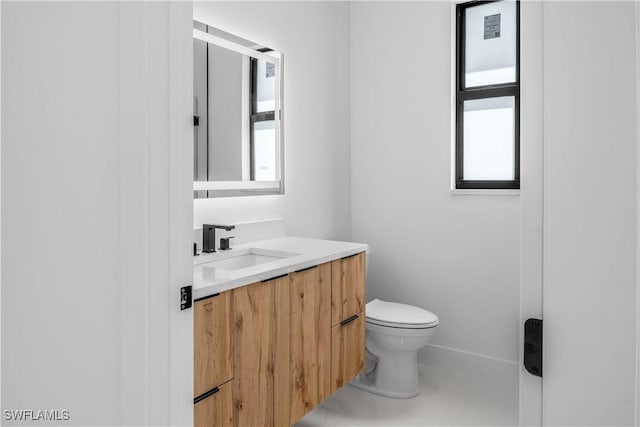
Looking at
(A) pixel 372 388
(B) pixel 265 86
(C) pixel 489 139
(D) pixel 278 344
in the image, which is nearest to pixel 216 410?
(D) pixel 278 344

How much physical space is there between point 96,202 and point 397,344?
1836 millimetres

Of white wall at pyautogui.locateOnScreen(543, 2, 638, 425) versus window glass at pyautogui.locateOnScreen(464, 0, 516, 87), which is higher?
window glass at pyautogui.locateOnScreen(464, 0, 516, 87)

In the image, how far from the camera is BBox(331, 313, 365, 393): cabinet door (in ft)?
7.14

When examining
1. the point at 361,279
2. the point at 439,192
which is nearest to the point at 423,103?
the point at 439,192

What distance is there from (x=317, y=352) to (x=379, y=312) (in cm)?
63

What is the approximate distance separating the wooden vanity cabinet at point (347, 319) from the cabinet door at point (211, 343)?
0.69 meters

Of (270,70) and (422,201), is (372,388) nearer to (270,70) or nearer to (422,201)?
(422,201)

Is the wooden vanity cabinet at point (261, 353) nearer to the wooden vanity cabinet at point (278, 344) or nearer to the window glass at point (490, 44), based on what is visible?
the wooden vanity cabinet at point (278, 344)

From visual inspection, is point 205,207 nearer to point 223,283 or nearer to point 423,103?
point 223,283

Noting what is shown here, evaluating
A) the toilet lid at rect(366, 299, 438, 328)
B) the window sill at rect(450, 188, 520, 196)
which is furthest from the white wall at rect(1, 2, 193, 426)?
the window sill at rect(450, 188, 520, 196)

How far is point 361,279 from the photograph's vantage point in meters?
2.37

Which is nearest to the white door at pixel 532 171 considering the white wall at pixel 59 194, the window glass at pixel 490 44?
the white wall at pixel 59 194

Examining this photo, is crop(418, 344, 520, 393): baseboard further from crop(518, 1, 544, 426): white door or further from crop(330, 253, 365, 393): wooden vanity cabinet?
crop(518, 1, 544, 426): white door

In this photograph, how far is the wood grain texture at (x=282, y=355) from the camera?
5.85 feet
